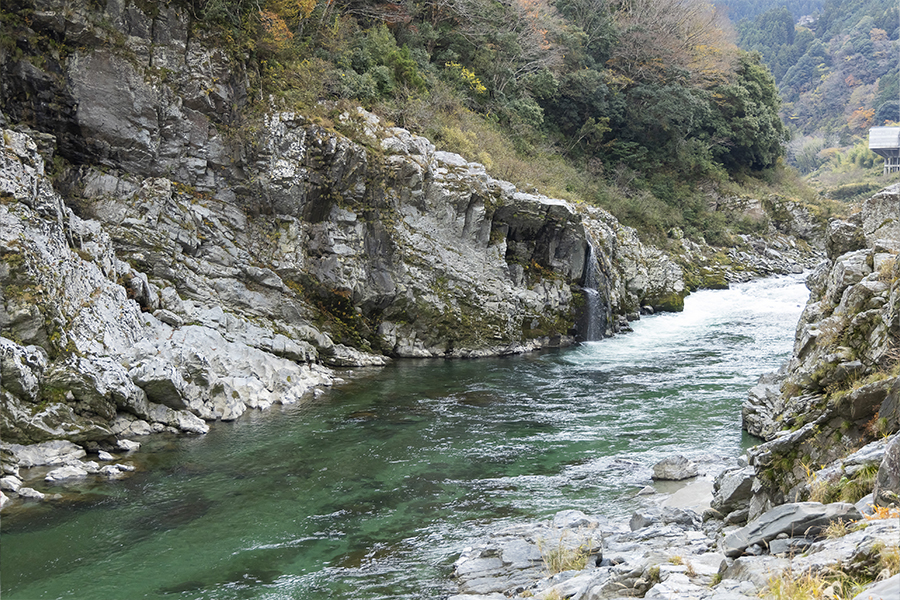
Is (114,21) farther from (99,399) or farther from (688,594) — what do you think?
(688,594)

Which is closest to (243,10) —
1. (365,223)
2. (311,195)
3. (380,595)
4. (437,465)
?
(311,195)

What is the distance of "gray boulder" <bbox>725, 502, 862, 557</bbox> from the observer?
198 inches

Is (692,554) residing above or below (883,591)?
below

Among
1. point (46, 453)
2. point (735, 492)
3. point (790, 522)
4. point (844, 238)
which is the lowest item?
point (46, 453)

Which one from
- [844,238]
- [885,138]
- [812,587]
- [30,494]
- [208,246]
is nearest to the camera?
[812,587]

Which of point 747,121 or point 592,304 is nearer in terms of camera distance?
Answer: point 592,304

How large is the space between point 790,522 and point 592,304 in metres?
19.6

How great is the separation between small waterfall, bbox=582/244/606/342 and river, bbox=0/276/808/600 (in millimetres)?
4754

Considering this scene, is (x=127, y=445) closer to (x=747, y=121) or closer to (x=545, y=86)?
(x=545, y=86)

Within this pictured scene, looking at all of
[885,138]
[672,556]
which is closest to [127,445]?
[672,556]

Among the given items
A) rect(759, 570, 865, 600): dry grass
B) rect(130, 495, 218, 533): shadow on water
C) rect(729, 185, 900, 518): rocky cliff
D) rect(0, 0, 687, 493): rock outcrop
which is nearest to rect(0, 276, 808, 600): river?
rect(130, 495, 218, 533): shadow on water

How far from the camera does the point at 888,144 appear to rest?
220 feet

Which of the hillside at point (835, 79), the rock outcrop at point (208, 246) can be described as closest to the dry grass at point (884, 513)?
the rock outcrop at point (208, 246)

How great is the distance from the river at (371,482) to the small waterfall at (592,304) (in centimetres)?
475
